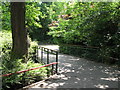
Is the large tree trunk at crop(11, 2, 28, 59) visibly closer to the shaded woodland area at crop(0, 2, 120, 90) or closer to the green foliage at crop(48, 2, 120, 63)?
the shaded woodland area at crop(0, 2, 120, 90)

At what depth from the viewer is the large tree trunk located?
5906 millimetres

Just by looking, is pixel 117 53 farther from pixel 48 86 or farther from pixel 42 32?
pixel 42 32

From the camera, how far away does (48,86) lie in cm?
480

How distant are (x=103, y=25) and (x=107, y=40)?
3.56 ft

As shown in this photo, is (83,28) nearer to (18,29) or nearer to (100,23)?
(100,23)

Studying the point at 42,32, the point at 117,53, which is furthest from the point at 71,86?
the point at 42,32

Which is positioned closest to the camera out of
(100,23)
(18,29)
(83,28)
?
(18,29)

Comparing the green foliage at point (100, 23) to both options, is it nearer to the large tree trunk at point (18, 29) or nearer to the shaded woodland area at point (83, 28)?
the shaded woodland area at point (83, 28)

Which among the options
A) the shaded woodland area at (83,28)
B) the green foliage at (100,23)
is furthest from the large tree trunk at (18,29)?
the green foliage at (100,23)

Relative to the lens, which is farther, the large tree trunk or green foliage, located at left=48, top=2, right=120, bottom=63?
green foliage, located at left=48, top=2, right=120, bottom=63

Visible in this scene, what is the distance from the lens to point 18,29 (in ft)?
19.5

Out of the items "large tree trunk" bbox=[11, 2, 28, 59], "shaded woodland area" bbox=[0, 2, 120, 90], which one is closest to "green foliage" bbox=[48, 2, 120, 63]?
"shaded woodland area" bbox=[0, 2, 120, 90]

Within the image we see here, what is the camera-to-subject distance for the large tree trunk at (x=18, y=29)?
19.4 feet

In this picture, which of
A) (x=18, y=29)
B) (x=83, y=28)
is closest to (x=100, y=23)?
(x=83, y=28)
